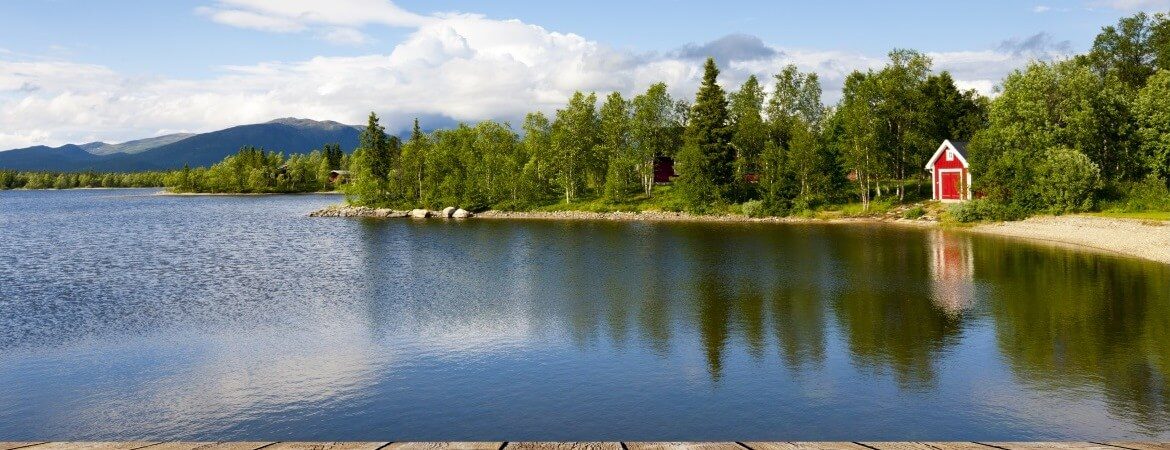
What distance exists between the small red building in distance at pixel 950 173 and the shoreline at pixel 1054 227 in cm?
569

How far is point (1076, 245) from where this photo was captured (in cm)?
4784


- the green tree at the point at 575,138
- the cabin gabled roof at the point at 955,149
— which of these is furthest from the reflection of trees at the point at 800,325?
the green tree at the point at 575,138

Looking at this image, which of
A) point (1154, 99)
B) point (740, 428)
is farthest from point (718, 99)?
point (740, 428)

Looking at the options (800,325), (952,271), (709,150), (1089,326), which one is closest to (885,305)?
(800,325)

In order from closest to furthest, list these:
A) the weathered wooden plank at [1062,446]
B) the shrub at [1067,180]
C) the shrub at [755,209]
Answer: the weathered wooden plank at [1062,446], the shrub at [1067,180], the shrub at [755,209]

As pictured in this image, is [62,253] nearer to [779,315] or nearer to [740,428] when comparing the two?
[779,315]

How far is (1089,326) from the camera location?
82.9ft

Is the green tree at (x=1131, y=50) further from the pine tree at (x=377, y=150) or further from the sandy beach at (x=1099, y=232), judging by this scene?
the pine tree at (x=377, y=150)

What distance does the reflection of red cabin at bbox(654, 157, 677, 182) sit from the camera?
10219 cm

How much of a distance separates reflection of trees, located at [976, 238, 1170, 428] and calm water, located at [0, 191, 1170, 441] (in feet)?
0.41

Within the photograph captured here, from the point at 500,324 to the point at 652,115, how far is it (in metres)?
67.6

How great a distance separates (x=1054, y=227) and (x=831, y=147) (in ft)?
84.6

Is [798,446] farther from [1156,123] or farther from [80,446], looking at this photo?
[1156,123]

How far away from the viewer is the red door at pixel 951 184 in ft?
227
